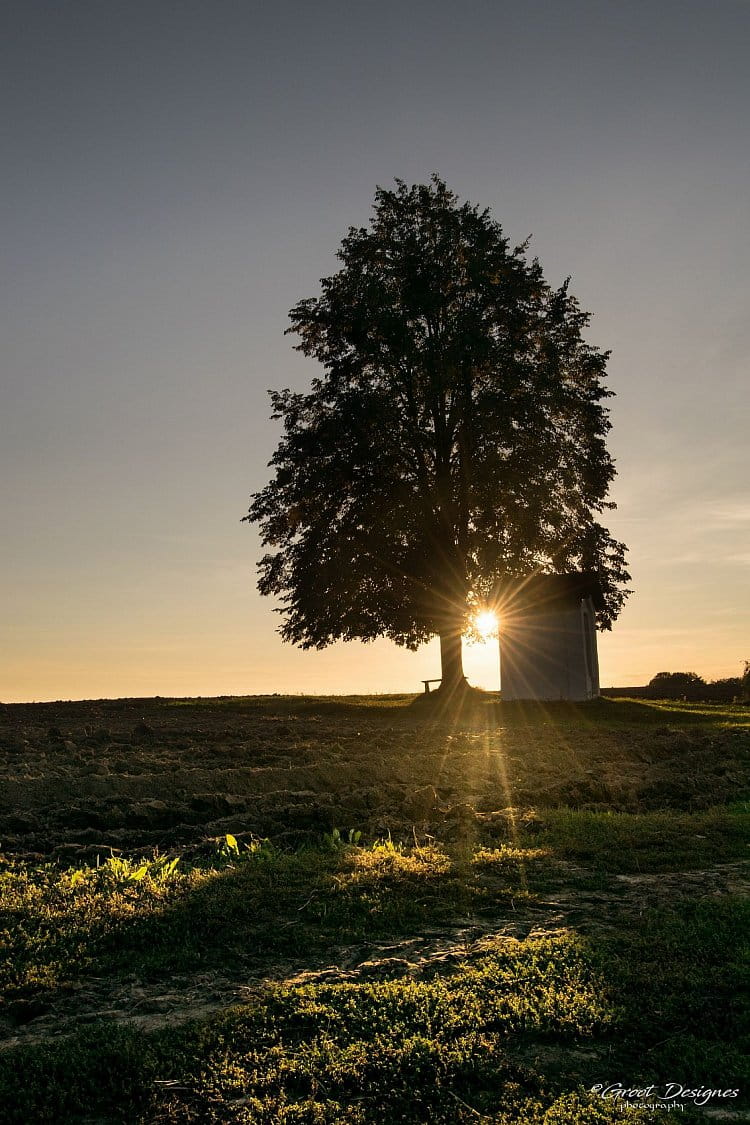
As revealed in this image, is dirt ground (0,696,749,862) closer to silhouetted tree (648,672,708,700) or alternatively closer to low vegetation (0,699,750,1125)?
low vegetation (0,699,750,1125)

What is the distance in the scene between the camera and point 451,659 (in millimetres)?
33062

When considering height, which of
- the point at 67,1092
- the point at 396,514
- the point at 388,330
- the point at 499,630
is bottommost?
the point at 67,1092

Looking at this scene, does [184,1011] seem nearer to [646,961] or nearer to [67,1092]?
[67,1092]

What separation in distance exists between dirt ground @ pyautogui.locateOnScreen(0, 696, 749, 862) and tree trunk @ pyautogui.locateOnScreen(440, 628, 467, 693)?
A: 8.65 m

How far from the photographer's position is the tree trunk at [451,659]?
3288cm

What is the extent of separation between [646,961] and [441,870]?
228 centimetres

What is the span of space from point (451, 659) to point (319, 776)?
68.7ft

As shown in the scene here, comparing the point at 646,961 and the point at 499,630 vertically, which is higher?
the point at 499,630

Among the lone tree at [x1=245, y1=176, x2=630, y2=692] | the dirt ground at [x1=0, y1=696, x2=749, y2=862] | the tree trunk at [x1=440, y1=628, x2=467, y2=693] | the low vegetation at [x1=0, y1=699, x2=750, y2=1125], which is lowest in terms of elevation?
the low vegetation at [x1=0, y1=699, x2=750, y2=1125]

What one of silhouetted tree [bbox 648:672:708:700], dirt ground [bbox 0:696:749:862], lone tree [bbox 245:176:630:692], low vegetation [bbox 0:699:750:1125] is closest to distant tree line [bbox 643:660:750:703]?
silhouetted tree [bbox 648:672:708:700]

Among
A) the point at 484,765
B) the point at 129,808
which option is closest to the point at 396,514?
the point at 484,765

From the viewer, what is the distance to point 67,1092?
380 cm

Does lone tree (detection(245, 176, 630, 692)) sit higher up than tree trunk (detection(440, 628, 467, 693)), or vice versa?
lone tree (detection(245, 176, 630, 692))

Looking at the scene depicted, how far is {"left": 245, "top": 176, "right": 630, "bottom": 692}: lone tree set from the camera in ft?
103
